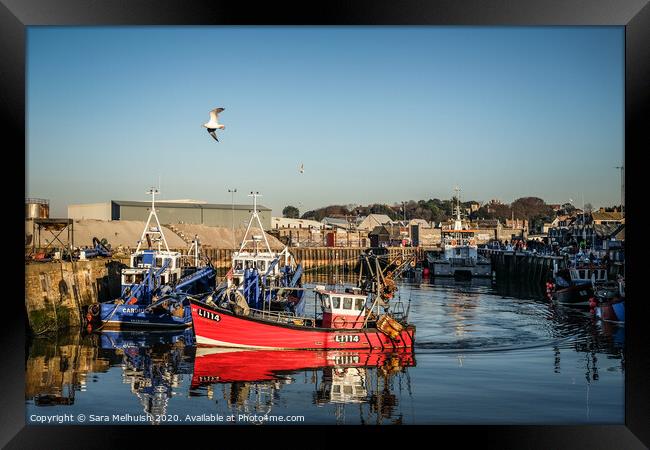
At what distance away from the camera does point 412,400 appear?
17.0 m

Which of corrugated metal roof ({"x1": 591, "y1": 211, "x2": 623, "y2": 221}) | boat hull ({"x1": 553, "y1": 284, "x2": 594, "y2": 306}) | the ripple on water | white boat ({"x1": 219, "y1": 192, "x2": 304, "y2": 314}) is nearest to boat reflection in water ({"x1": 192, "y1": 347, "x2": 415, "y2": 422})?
the ripple on water

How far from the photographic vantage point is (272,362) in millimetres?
21922

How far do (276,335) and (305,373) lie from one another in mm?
3214

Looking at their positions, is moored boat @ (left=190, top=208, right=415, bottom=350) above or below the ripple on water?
above

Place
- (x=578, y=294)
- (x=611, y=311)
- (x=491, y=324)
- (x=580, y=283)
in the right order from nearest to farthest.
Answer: (x=611, y=311) < (x=491, y=324) < (x=578, y=294) < (x=580, y=283)

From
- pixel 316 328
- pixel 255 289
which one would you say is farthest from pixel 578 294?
pixel 316 328

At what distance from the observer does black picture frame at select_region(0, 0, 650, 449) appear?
37.6ft

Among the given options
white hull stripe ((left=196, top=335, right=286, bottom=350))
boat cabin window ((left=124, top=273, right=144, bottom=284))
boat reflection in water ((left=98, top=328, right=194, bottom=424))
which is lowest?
boat reflection in water ((left=98, top=328, right=194, bottom=424))

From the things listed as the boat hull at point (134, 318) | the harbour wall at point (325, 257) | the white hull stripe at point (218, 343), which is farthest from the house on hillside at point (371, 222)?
the white hull stripe at point (218, 343)

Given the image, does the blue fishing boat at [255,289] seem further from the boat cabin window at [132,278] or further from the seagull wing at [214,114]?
the seagull wing at [214,114]

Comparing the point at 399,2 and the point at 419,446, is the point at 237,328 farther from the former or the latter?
the point at 399,2

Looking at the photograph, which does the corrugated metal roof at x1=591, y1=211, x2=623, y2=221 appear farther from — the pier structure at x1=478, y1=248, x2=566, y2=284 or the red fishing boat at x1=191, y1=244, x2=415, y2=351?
the red fishing boat at x1=191, y1=244, x2=415, y2=351

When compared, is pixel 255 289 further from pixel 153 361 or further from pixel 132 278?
pixel 153 361
